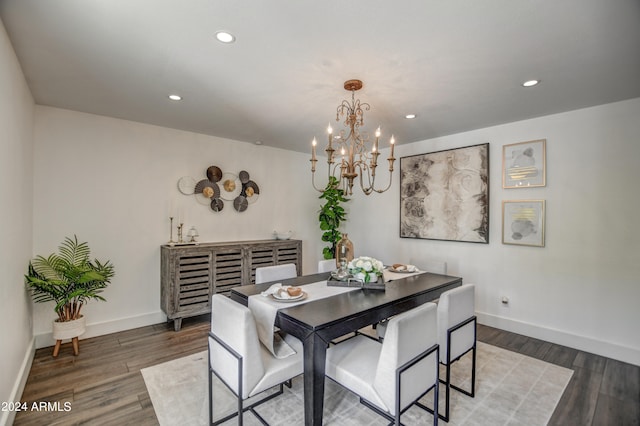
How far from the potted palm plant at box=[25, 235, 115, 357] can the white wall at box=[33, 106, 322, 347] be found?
0.28m

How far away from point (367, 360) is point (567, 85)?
2.88m

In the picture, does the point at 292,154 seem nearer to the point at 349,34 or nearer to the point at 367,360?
the point at 349,34

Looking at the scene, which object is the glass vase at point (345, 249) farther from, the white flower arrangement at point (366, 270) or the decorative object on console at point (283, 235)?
the decorative object on console at point (283, 235)

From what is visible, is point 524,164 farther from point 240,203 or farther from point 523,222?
point 240,203

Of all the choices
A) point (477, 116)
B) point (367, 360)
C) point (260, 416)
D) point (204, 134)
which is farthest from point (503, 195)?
point (204, 134)

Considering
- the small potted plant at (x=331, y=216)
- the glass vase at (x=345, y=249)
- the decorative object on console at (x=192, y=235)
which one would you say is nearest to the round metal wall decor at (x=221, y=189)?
the decorative object on console at (x=192, y=235)

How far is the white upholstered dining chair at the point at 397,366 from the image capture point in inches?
61.9

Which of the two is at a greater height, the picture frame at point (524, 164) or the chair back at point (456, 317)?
the picture frame at point (524, 164)

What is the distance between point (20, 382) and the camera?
7.57 ft

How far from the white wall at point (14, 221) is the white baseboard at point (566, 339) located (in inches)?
183

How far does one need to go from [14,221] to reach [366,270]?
9.27ft

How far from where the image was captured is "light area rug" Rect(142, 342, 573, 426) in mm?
2076

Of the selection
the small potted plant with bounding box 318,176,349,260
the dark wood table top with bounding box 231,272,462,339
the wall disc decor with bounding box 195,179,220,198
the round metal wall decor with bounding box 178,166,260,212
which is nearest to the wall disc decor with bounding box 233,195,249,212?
the round metal wall decor with bounding box 178,166,260,212

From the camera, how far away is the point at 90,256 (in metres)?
3.45
